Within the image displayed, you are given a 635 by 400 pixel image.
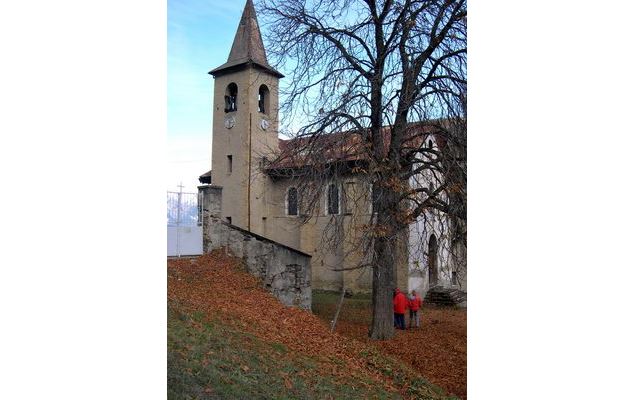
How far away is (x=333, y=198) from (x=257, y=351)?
110 inches

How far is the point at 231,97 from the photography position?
1459 centimetres

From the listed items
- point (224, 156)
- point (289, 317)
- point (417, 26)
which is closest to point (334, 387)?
point (289, 317)

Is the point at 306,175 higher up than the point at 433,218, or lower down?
higher up

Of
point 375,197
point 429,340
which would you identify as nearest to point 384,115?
point 375,197

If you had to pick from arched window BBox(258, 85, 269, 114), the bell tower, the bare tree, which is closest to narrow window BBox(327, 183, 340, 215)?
the bare tree

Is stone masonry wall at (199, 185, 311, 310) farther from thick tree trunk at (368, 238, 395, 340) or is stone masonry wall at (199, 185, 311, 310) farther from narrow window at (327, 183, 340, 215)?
narrow window at (327, 183, 340, 215)

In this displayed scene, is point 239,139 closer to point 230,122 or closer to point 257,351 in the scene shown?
point 230,122

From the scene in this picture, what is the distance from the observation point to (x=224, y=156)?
49.0 feet

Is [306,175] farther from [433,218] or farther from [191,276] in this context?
[191,276]

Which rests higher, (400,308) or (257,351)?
(257,351)

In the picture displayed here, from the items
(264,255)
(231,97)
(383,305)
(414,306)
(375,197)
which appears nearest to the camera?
(375,197)

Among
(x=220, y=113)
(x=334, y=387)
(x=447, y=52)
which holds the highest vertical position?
(x=220, y=113)

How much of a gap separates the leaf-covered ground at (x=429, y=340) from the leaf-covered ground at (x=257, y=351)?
0.42m

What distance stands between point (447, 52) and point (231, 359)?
4428 millimetres
